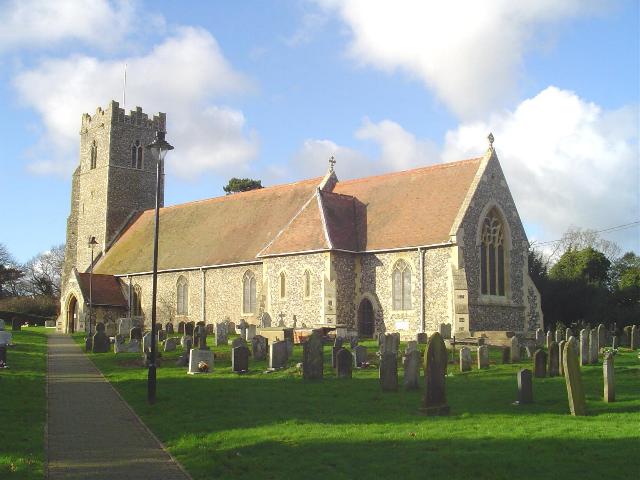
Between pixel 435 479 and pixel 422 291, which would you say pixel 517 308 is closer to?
pixel 422 291

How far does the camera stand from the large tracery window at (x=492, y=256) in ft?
98.5

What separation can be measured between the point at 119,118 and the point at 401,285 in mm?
28736

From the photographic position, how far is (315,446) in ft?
32.6

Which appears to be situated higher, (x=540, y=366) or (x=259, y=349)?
(x=259, y=349)

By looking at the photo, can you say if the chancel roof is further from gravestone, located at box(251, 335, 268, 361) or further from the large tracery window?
gravestone, located at box(251, 335, 268, 361)

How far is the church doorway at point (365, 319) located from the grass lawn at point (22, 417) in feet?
43.4

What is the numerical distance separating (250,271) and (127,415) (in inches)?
844

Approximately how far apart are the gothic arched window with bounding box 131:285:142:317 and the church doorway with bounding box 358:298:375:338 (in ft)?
50.1

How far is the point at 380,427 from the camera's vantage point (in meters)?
11.3

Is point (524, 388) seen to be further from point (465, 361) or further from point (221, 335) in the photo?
point (221, 335)

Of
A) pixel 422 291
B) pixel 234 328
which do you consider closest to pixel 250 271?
pixel 234 328

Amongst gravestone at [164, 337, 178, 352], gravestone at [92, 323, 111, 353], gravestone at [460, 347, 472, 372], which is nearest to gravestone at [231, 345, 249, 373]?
gravestone at [460, 347, 472, 372]

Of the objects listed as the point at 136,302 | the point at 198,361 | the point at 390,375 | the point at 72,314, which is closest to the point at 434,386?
the point at 390,375

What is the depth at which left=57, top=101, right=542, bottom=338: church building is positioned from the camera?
29109mm
